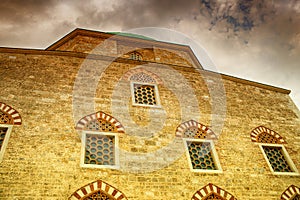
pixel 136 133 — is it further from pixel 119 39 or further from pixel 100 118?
pixel 119 39

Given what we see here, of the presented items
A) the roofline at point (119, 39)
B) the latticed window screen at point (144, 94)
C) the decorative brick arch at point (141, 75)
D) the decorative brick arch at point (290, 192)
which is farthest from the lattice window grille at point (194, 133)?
the roofline at point (119, 39)

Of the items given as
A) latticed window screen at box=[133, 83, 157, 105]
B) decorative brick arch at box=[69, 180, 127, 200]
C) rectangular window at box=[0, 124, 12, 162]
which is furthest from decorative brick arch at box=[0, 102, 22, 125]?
latticed window screen at box=[133, 83, 157, 105]

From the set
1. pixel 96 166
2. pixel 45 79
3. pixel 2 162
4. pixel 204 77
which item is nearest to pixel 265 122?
pixel 204 77

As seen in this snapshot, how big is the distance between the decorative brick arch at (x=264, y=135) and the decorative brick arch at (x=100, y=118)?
405 cm

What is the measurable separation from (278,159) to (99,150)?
17.1 ft

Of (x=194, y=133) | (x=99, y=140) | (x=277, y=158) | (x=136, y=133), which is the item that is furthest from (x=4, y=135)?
(x=277, y=158)

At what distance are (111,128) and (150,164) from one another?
4.61 ft

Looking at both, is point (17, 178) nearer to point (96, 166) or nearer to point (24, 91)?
point (96, 166)

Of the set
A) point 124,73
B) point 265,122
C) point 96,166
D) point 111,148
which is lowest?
point 96,166

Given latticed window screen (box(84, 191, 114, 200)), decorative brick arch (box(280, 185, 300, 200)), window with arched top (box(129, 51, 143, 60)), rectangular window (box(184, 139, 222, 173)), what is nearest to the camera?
latticed window screen (box(84, 191, 114, 200))

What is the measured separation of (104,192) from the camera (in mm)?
5270

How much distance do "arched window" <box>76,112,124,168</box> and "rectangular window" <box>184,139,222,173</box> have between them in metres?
1.91

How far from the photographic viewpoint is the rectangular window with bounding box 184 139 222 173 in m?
6.44

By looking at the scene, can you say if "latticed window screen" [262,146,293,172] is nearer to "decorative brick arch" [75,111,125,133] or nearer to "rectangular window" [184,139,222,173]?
"rectangular window" [184,139,222,173]
